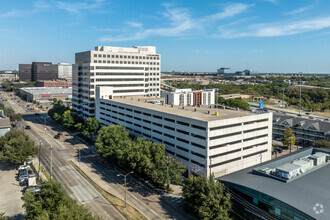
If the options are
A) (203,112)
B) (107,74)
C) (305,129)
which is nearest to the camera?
(203,112)

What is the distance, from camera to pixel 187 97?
138 metres

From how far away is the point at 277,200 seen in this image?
41.8m

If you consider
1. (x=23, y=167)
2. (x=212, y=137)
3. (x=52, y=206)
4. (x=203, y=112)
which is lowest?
(x=23, y=167)

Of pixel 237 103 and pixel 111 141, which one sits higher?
pixel 237 103

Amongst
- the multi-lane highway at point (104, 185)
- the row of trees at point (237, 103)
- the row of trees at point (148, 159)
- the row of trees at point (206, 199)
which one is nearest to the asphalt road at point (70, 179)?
the multi-lane highway at point (104, 185)

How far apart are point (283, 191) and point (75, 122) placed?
94940 mm

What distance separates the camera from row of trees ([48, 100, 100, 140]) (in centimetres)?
9588

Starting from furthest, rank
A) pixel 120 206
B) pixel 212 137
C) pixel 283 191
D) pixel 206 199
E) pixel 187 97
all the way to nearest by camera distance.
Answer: pixel 187 97 → pixel 212 137 → pixel 120 206 → pixel 206 199 → pixel 283 191

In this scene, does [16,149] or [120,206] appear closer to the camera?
[120,206]

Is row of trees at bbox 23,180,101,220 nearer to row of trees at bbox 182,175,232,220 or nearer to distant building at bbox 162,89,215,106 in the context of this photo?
row of trees at bbox 182,175,232,220

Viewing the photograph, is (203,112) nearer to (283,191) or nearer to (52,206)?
(283,191)

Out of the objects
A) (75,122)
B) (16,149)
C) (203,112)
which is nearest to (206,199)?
(203,112)

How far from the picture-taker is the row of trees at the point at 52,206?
115 feet

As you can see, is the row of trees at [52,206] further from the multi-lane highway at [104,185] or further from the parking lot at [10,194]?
the parking lot at [10,194]
